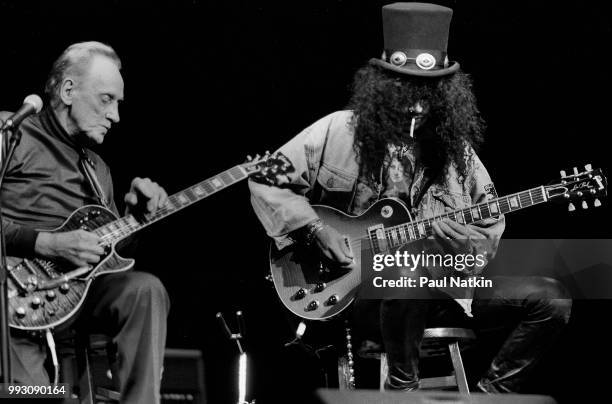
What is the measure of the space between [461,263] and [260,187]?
2.80ft

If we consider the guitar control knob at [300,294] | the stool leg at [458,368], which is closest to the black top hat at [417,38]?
the guitar control knob at [300,294]

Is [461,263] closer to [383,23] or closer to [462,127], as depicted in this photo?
[462,127]

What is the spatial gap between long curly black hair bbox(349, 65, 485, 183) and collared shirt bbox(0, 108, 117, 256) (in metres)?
1.11

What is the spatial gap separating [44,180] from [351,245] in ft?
3.95

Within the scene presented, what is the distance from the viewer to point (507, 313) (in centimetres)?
377

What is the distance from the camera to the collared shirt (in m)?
3.43

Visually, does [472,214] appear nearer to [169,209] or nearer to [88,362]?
[169,209]

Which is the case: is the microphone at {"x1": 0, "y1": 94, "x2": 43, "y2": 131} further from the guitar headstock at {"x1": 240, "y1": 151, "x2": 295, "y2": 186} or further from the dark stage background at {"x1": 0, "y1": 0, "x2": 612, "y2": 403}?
the dark stage background at {"x1": 0, "y1": 0, "x2": 612, "y2": 403}

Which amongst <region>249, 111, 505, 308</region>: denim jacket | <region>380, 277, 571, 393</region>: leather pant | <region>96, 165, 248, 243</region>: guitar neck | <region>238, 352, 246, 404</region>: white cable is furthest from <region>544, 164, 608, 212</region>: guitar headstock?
<region>238, 352, 246, 404</region>: white cable

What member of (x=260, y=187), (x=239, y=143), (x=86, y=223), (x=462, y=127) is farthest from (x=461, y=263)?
(x=86, y=223)

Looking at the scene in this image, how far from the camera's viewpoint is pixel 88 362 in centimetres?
337

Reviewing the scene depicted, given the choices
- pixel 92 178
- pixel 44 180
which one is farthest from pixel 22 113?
pixel 92 178

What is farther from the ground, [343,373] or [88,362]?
[88,362]

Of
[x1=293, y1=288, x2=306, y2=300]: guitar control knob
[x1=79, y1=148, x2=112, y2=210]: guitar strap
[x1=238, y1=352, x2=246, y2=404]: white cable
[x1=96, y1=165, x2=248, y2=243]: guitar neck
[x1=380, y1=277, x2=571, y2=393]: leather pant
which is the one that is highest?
[x1=79, y1=148, x2=112, y2=210]: guitar strap
